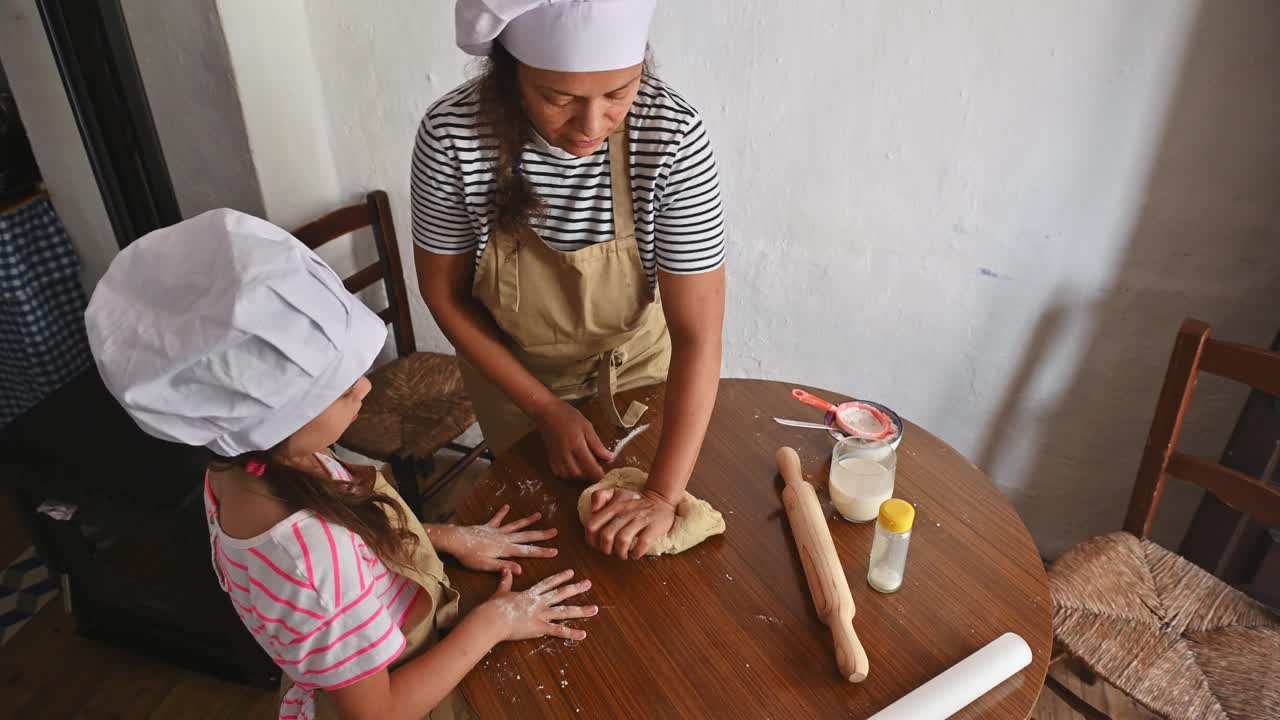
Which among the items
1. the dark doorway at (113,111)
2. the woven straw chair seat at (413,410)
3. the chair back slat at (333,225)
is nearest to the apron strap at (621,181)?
the woven straw chair seat at (413,410)

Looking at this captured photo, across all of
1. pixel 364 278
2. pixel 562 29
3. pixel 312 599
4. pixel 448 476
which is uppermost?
pixel 562 29

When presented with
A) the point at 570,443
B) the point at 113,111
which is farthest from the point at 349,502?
the point at 113,111

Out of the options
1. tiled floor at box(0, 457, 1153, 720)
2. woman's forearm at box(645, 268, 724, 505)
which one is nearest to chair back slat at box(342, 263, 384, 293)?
tiled floor at box(0, 457, 1153, 720)

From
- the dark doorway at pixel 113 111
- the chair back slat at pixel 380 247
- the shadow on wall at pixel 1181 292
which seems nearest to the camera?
the shadow on wall at pixel 1181 292

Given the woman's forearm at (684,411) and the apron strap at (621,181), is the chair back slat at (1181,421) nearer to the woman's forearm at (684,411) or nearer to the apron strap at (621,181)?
the woman's forearm at (684,411)

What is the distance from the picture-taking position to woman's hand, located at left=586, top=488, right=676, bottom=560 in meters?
1.20

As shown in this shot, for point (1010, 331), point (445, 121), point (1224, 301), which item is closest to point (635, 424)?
point (445, 121)

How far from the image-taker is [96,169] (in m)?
2.24

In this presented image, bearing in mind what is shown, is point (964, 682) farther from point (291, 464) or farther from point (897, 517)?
point (291, 464)

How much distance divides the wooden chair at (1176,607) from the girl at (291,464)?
1.08 m

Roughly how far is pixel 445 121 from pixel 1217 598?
5.84 feet

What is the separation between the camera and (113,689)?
83.1 inches

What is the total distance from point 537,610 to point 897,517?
1.71ft

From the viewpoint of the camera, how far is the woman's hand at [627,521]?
1201 millimetres
